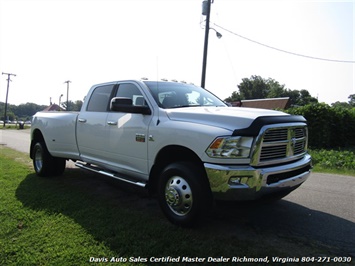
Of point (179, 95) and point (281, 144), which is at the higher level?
point (179, 95)

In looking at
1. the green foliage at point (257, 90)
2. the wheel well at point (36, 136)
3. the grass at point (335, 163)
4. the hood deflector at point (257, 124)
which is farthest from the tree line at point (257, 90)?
the hood deflector at point (257, 124)

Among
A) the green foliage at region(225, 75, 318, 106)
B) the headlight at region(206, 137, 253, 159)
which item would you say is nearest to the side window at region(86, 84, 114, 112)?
the headlight at region(206, 137, 253, 159)

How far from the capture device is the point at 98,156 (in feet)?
16.3

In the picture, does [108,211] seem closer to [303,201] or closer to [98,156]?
[98,156]

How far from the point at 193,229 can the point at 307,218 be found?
1.63 m

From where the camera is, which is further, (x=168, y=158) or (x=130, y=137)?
(x=130, y=137)

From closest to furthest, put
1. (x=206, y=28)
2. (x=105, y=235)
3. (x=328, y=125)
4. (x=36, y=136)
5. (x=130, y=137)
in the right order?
(x=105, y=235)
(x=130, y=137)
(x=36, y=136)
(x=328, y=125)
(x=206, y=28)

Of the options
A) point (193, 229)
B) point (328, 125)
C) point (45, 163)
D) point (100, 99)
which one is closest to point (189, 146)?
point (193, 229)

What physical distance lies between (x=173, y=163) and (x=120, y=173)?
4.16ft

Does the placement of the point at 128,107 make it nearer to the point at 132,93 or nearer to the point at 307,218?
the point at 132,93

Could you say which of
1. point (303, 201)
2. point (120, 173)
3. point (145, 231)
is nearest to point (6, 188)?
point (120, 173)

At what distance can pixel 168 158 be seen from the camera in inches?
155

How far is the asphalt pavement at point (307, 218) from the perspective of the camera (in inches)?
133

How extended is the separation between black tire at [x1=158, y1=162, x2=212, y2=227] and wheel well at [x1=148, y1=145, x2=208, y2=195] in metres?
0.14
